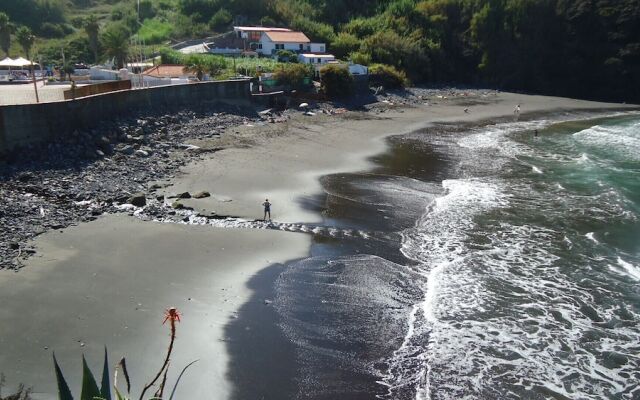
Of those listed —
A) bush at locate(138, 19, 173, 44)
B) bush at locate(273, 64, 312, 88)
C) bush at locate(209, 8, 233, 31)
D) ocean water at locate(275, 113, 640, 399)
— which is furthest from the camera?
bush at locate(209, 8, 233, 31)

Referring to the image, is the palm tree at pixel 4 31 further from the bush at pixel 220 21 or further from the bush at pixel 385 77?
the bush at pixel 385 77

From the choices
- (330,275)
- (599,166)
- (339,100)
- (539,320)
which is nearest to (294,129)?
(339,100)

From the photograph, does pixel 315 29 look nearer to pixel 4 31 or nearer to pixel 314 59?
pixel 314 59

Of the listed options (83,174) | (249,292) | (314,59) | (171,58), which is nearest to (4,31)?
(171,58)

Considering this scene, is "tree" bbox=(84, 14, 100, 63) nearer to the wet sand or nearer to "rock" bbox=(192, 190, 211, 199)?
"rock" bbox=(192, 190, 211, 199)

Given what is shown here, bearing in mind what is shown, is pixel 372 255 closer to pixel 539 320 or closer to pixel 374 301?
pixel 374 301

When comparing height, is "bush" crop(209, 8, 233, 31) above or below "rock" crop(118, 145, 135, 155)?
above

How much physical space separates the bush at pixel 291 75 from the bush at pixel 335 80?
1875 mm

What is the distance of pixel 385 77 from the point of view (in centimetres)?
5716

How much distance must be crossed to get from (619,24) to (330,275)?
69647 millimetres

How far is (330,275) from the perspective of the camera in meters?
15.4

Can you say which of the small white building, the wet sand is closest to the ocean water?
the wet sand

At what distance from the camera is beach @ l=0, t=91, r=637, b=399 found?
35.5 feet

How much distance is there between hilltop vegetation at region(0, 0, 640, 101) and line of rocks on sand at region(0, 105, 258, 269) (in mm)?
38413
